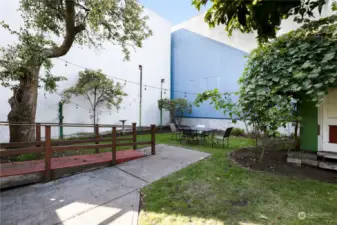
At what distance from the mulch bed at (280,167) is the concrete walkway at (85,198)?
1.61m

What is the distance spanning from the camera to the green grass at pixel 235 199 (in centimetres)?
218

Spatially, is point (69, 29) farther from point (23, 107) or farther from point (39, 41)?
point (23, 107)

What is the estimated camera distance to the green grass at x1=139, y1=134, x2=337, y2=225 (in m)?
2.18

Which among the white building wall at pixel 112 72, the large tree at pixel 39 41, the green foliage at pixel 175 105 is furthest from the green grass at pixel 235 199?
the green foliage at pixel 175 105

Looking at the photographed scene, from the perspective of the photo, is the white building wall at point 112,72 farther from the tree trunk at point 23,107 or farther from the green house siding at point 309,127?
the green house siding at point 309,127

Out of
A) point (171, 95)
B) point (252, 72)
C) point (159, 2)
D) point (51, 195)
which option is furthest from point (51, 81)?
point (171, 95)

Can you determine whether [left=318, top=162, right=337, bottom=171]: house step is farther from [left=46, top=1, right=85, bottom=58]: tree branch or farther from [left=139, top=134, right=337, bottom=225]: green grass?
[left=46, top=1, right=85, bottom=58]: tree branch

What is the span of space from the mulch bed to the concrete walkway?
161cm

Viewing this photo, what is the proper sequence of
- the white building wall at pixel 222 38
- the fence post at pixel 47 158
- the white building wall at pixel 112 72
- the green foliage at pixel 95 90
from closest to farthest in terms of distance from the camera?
the fence post at pixel 47 158
the white building wall at pixel 112 72
the green foliage at pixel 95 90
the white building wall at pixel 222 38

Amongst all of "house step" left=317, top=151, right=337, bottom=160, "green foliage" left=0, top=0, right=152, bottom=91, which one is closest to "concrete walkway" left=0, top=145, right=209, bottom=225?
"green foliage" left=0, top=0, right=152, bottom=91

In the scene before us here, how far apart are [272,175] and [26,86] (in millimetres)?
6196

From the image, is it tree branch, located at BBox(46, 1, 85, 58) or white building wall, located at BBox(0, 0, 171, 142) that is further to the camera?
white building wall, located at BBox(0, 0, 171, 142)

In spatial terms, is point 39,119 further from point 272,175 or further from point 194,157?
point 272,175

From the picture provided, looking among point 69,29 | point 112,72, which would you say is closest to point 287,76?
point 69,29
